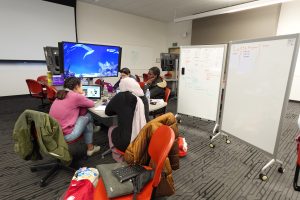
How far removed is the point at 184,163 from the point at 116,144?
39.8 inches

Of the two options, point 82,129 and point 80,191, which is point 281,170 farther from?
point 82,129

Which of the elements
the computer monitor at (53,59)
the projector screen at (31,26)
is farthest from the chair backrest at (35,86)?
the projector screen at (31,26)

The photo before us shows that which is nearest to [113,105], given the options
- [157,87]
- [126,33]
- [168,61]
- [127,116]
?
[127,116]

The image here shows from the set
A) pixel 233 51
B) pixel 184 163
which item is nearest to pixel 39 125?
pixel 184 163

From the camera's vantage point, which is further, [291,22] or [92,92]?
[291,22]

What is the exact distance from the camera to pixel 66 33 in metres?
5.54

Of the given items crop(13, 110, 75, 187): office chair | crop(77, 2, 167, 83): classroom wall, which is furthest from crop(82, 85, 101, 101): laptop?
crop(77, 2, 167, 83): classroom wall

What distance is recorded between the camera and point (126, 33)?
725 centimetres

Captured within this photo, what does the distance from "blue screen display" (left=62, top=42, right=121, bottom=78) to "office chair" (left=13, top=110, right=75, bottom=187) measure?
3.80 feet

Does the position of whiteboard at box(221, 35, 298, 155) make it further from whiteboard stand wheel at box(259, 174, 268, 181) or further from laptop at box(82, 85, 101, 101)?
laptop at box(82, 85, 101, 101)

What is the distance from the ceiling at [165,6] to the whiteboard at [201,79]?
332 centimetres

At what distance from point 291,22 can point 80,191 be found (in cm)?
697

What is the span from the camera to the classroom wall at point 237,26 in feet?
18.7

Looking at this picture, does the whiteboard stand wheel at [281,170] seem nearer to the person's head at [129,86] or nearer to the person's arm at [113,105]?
the person's head at [129,86]
